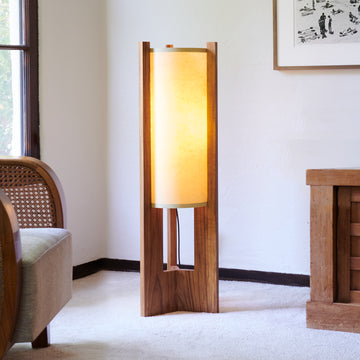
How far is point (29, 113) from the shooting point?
10.8 ft

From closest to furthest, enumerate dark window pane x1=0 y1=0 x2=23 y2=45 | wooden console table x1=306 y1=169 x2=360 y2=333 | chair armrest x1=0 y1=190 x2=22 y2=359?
chair armrest x1=0 y1=190 x2=22 y2=359, wooden console table x1=306 y1=169 x2=360 y2=333, dark window pane x1=0 y1=0 x2=23 y2=45

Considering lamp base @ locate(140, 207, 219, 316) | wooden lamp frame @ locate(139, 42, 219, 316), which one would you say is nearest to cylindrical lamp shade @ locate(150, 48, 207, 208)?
wooden lamp frame @ locate(139, 42, 219, 316)

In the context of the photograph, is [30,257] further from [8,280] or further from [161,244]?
[161,244]

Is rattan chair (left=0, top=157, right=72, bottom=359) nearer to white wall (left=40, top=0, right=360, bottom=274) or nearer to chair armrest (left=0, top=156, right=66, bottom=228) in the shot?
chair armrest (left=0, top=156, right=66, bottom=228)

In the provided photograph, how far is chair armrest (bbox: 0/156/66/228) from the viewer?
238 centimetres

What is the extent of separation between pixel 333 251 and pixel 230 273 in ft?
3.18

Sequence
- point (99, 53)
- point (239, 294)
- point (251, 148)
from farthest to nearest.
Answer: point (99, 53) < point (251, 148) < point (239, 294)

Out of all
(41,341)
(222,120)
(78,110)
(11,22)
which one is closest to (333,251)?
(222,120)

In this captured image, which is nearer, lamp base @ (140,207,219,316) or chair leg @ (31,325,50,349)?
chair leg @ (31,325,50,349)

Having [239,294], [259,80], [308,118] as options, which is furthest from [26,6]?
[239,294]

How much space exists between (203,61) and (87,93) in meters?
1.07

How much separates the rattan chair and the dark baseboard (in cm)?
120

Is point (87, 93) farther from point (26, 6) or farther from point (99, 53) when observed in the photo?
point (26, 6)

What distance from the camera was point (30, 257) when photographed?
1.85 meters
